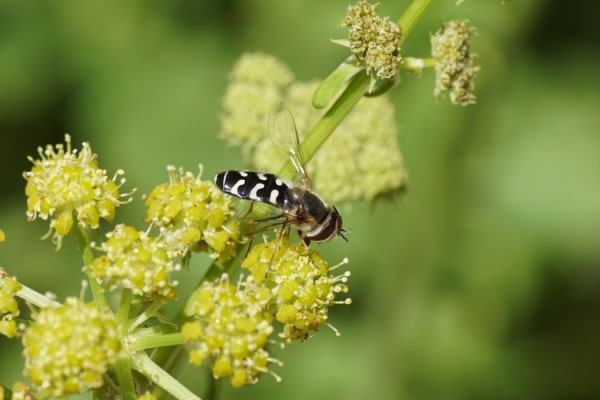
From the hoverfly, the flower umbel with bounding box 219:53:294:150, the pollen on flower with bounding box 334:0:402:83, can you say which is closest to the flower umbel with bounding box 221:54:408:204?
the flower umbel with bounding box 219:53:294:150

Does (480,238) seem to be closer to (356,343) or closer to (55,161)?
(356,343)

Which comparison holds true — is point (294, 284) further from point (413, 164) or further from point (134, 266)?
point (413, 164)

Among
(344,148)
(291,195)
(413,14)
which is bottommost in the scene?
(291,195)

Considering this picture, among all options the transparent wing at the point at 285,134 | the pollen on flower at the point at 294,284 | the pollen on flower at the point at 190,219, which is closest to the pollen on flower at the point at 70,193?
the pollen on flower at the point at 190,219

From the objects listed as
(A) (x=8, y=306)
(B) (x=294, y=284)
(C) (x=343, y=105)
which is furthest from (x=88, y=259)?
(C) (x=343, y=105)

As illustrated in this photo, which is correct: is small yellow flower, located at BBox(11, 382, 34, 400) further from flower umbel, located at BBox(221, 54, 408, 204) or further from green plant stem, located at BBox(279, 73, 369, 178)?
flower umbel, located at BBox(221, 54, 408, 204)

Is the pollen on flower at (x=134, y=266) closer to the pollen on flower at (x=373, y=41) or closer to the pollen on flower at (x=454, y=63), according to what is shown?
the pollen on flower at (x=373, y=41)

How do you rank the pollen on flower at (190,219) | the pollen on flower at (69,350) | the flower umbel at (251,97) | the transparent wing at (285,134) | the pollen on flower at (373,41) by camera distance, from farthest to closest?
the flower umbel at (251,97) → the transparent wing at (285,134) → the pollen on flower at (190,219) → the pollen on flower at (373,41) → the pollen on flower at (69,350)
